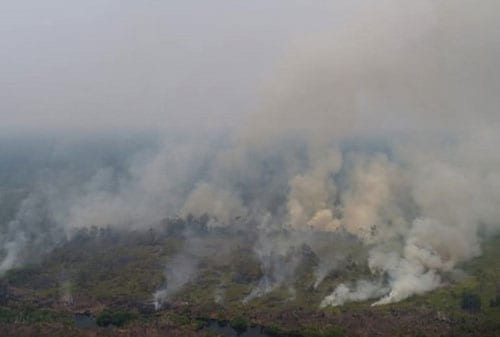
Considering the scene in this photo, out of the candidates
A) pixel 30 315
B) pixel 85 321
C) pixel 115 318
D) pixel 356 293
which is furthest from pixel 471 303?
pixel 30 315

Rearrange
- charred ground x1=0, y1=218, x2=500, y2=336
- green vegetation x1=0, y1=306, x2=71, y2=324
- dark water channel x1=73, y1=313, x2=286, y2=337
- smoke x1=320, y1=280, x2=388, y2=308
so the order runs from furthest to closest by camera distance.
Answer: smoke x1=320, y1=280, x2=388, y2=308, green vegetation x1=0, y1=306, x2=71, y2=324, dark water channel x1=73, y1=313, x2=286, y2=337, charred ground x1=0, y1=218, x2=500, y2=336

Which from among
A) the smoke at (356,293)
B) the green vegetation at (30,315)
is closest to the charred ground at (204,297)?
the green vegetation at (30,315)

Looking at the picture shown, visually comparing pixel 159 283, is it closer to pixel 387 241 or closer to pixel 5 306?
pixel 5 306

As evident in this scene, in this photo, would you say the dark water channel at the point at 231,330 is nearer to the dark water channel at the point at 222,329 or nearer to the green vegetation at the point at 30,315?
the dark water channel at the point at 222,329

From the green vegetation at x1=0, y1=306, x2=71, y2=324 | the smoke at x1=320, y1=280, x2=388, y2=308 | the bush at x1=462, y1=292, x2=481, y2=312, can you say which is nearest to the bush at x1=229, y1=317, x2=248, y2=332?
the smoke at x1=320, y1=280, x2=388, y2=308

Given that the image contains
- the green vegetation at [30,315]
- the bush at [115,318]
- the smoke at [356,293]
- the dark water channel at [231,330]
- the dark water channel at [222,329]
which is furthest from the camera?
the smoke at [356,293]

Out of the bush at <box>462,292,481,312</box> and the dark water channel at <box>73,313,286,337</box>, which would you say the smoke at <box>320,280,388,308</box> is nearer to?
the bush at <box>462,292,481,312</box>

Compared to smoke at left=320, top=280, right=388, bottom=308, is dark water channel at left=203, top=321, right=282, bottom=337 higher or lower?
lower

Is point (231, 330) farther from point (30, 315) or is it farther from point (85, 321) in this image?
point (30, 315)

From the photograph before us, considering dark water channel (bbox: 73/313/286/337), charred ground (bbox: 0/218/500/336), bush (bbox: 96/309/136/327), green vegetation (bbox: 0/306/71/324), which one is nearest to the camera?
charred ground (bbox: 0/218/500/336)

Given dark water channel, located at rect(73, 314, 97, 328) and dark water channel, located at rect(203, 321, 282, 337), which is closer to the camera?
dark water channel, located at rect(203, 321, 282, 337)

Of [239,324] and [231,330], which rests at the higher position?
[239,324]
